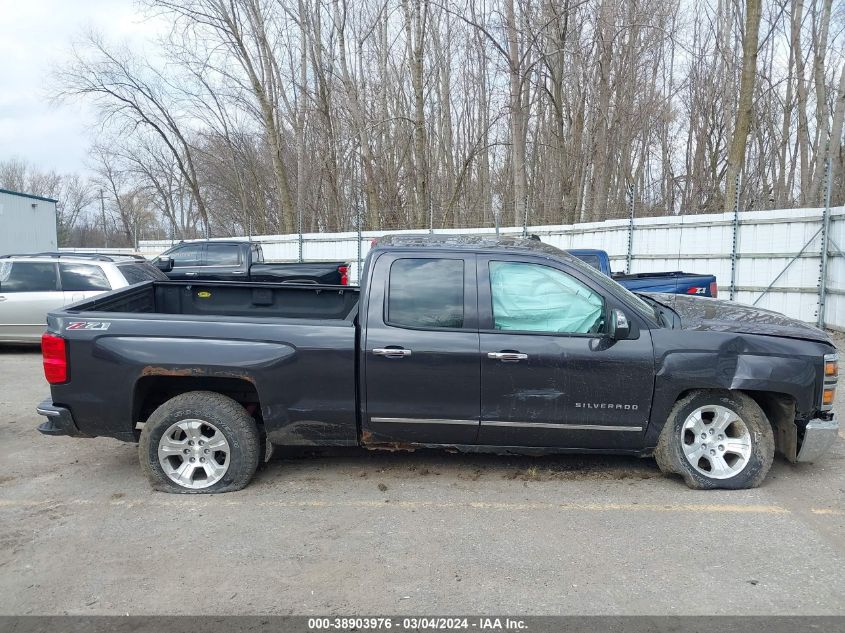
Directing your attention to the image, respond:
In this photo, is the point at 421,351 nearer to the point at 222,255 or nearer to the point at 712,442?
the point at 712,442

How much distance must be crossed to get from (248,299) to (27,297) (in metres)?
6.02

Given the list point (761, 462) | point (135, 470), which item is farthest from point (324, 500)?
point (761, 462)

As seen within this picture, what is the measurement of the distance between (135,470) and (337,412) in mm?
1923

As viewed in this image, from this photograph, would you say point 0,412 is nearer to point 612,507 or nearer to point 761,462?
point 612,507

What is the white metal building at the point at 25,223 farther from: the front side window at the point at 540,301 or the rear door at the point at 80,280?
the front side window at the point at 540,301

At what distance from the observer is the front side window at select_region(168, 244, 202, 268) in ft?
48.8

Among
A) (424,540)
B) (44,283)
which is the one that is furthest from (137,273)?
(424,540)

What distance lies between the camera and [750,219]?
12.3m

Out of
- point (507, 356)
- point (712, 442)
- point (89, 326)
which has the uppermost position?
point (89, 326)

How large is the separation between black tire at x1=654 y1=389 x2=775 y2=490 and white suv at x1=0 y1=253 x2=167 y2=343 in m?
8.10

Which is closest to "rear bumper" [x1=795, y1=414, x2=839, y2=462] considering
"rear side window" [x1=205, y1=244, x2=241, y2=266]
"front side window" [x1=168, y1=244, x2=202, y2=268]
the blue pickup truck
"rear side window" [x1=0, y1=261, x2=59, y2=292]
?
the blue pickup truck

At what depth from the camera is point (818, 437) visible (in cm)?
433

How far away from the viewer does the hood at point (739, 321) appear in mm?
4320

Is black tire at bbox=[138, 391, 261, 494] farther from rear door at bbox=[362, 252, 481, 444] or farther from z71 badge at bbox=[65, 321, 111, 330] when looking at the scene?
rear door at bbox=[362, 252, 481, 444]
